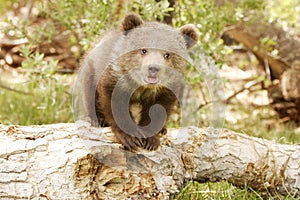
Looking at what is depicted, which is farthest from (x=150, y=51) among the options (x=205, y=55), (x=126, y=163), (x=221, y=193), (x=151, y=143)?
(x=205, y=55)

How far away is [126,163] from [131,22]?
1.43m

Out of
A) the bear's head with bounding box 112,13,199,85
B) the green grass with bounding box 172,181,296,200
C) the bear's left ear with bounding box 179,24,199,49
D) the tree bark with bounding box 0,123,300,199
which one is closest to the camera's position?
the tree bark with bounding box 0,123,300,199

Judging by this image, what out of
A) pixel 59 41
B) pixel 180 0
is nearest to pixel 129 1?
pixel 180 0

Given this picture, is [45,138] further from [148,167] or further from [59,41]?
[59,41]

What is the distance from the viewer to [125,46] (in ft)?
13.9

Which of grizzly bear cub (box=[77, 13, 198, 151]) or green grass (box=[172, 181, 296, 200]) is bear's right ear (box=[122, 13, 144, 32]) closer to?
grizzly bear cub (box=[77, 13, 198, 151])

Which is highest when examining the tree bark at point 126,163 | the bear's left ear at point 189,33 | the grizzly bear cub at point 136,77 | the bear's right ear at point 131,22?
the bear's right ear at point 131,22

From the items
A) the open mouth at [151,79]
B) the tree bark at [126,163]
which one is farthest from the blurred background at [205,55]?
the open mouth at [151,79]

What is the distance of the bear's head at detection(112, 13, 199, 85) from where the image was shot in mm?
4000

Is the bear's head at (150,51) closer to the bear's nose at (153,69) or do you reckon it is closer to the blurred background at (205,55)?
the bear's nose at (153,69)

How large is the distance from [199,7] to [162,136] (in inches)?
94.5

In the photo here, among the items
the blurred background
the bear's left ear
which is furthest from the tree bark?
the bear's left ear

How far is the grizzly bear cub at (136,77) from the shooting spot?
396cm

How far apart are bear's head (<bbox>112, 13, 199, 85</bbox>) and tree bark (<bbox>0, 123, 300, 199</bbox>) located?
0.53 metres
